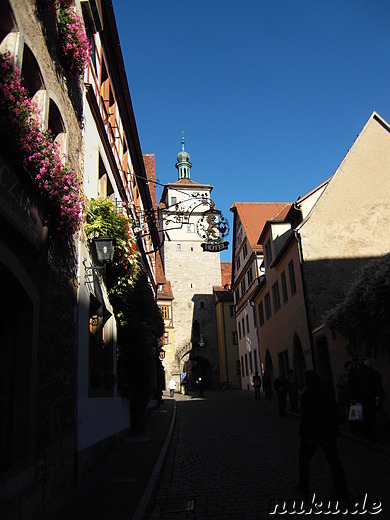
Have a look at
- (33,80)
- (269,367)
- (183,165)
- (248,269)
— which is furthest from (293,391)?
(183,165)

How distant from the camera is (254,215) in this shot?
34531 millimetres

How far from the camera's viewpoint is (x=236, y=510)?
5.83 m

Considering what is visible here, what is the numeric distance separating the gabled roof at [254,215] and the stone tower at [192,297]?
670 inches

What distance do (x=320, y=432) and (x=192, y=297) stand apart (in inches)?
2020

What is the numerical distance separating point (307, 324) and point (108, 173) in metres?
10.3

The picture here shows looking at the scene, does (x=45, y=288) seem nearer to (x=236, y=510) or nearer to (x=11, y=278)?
(x=11, y=278)

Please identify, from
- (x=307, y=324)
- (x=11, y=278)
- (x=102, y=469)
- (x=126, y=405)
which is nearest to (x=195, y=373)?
(x=307, y=324)

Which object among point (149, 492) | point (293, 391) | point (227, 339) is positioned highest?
point (227, 339)

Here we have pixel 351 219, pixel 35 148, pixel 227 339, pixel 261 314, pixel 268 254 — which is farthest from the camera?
pixel 227 339

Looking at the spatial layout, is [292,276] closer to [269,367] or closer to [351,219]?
[351,219]

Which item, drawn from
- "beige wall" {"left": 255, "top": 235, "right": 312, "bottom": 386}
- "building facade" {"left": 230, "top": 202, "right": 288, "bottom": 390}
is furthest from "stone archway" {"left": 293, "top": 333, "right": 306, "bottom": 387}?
"building facade" {"left": 230, "top": 202, "right": 288, "bottom": 390}

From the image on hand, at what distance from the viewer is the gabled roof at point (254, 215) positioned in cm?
3192

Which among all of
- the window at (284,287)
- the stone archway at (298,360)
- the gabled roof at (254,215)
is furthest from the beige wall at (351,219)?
the gabled roof at (254,215)

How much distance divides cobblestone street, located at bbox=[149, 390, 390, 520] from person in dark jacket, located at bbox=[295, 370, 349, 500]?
1.02 ft
